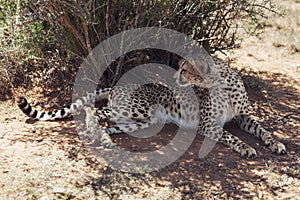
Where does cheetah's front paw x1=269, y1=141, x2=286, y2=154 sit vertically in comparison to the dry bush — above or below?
below

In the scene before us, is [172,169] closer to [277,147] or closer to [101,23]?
[277,147]

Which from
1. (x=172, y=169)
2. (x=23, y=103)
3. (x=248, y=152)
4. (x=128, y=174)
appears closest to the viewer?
(x=128, y=174)

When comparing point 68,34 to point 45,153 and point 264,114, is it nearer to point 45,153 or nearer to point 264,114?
point 45,153

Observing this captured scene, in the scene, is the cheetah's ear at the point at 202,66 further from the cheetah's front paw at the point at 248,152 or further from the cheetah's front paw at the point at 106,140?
the cheetah's front paw at the point at 106,140

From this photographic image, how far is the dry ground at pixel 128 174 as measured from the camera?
321 cm

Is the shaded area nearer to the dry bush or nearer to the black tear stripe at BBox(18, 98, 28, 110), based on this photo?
the black tear stripe at BBox(18, 98, 28, 110)

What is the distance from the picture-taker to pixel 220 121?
4.18 meters

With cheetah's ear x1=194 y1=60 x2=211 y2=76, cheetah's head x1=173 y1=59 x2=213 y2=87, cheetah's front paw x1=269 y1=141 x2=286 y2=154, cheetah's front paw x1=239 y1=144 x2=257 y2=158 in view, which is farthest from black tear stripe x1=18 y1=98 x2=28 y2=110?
cheetah's front paw x1=269 y1=141 x2=286 y2=154

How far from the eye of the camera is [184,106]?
4359mm

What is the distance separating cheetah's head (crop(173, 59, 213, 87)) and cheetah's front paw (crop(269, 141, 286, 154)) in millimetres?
821

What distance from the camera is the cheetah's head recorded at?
13.7 feet

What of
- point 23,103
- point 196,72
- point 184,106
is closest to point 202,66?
point 196,72

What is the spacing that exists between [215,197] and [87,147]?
1.18 meters

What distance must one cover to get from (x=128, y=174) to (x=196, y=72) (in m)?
1.28
